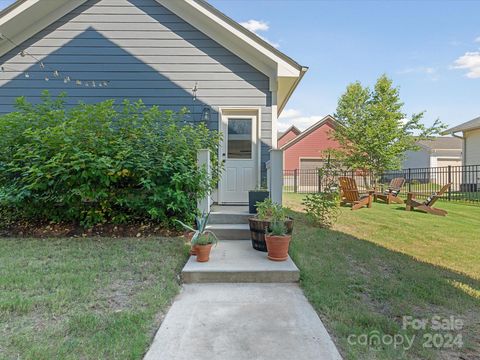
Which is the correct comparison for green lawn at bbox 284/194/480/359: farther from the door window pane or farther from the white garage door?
the white garage door

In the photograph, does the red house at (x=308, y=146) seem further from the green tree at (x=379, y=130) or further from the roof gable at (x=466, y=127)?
the roof gable at (x=466, y=127)

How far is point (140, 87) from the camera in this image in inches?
247

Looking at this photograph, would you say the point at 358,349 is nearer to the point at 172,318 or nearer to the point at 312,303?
the point at 312,303

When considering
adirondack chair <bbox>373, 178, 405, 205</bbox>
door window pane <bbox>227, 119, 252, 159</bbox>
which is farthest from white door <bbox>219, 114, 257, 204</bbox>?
adirondack chair <bbox>373, 178, 405, 205</bbox>

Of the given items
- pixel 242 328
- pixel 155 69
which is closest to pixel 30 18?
pixel 155 69

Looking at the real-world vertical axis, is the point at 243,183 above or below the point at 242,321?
above

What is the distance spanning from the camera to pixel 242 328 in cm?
216

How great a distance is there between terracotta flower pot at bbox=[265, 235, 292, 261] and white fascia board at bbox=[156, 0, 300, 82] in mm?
3482

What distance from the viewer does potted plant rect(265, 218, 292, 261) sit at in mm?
3402

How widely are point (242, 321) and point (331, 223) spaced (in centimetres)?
390

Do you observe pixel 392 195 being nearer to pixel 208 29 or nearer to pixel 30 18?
pixel 208 29

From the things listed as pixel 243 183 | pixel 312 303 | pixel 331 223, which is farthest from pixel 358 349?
pixel 243 183

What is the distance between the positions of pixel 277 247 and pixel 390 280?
123cm

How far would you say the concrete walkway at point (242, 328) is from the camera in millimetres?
1867
